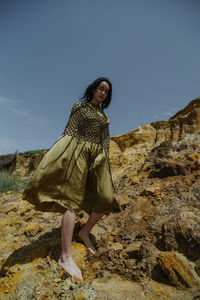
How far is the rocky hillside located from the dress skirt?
427mm

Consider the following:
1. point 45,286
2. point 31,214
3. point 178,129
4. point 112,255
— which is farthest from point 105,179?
point 178,129

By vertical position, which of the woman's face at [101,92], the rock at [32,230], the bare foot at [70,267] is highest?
the woman's face at [101,92]

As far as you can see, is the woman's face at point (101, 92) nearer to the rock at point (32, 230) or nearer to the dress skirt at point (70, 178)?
the dress skirt at point (70, 178)

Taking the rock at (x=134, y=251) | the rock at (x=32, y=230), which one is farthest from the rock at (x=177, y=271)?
the rock at (x=32, y=230)

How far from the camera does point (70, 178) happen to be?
1.79 m

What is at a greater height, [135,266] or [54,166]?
[54,166]

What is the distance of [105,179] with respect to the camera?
6.27 feet

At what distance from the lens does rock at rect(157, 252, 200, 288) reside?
131cm

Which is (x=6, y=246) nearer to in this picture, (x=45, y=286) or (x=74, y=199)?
(x=45, y=286)

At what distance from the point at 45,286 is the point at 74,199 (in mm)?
688

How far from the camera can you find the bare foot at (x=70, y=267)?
1.53 metres

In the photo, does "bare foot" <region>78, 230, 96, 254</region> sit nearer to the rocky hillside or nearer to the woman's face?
the rocky hillside

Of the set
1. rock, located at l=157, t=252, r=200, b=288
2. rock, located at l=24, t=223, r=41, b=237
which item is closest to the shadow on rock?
rock, located at l=24, t=223, r=41, b=237

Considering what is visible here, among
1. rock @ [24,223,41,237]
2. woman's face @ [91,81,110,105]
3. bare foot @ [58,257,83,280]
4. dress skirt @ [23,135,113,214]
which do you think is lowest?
bare foot @ [58,257,83,280]
